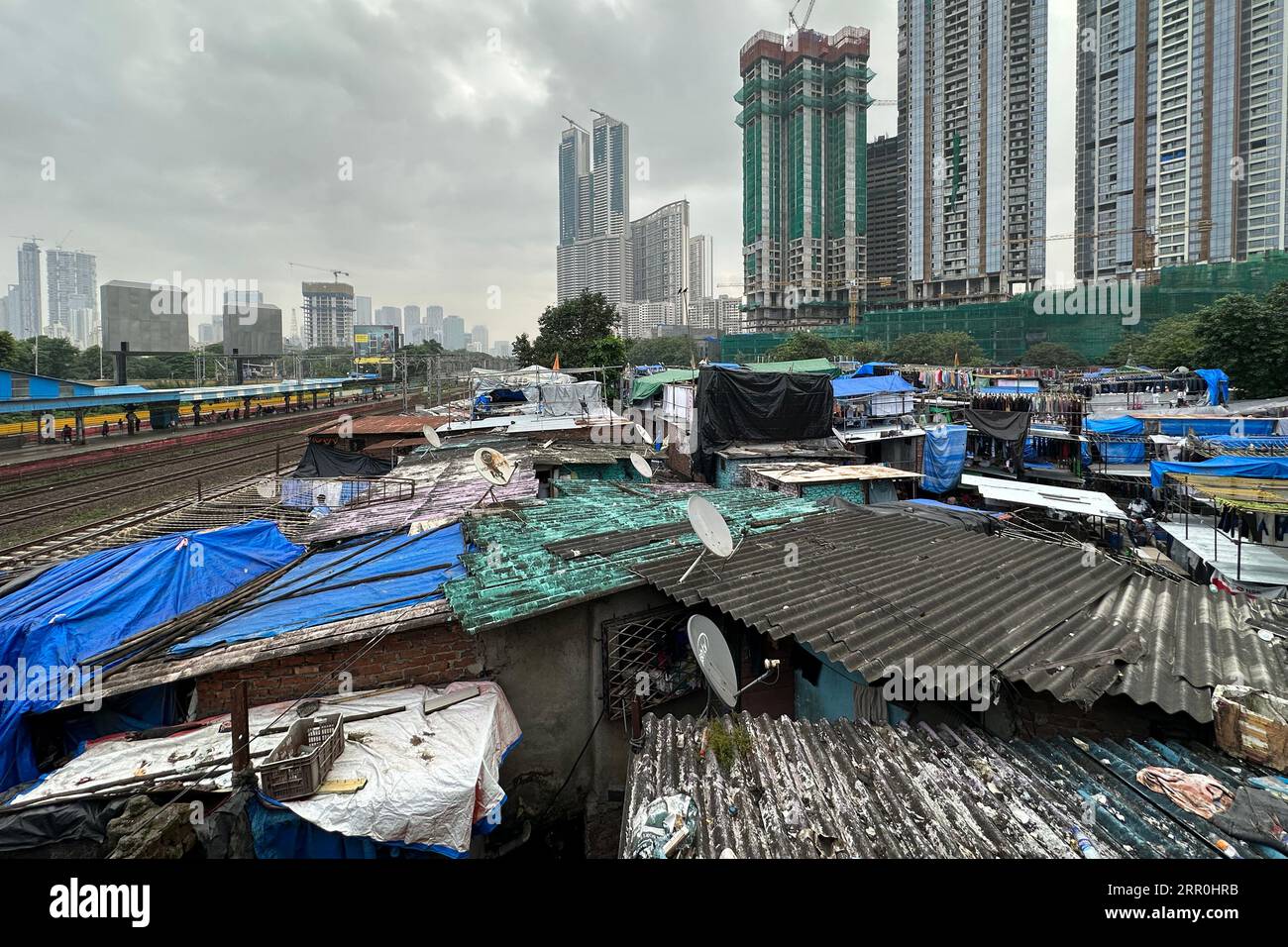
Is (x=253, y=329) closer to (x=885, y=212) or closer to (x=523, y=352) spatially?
(x=523, y=352)

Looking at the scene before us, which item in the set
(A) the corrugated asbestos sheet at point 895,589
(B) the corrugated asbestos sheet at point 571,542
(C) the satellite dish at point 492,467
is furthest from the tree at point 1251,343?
(C) the satellite dish at point 492,467

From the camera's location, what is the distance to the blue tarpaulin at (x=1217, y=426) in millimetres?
17875

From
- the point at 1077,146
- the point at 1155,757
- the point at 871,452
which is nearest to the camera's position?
the point at 1155,757

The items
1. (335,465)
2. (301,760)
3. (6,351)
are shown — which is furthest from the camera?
(6,351)

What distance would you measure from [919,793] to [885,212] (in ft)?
417

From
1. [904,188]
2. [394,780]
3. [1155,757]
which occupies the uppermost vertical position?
[904,188]

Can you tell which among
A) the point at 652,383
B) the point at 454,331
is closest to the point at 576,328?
the point at 652,383

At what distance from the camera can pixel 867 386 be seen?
22.9 m

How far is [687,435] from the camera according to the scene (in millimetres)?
20062

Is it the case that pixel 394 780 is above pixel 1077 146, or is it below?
below

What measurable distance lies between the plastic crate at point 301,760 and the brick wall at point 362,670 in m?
1.02
